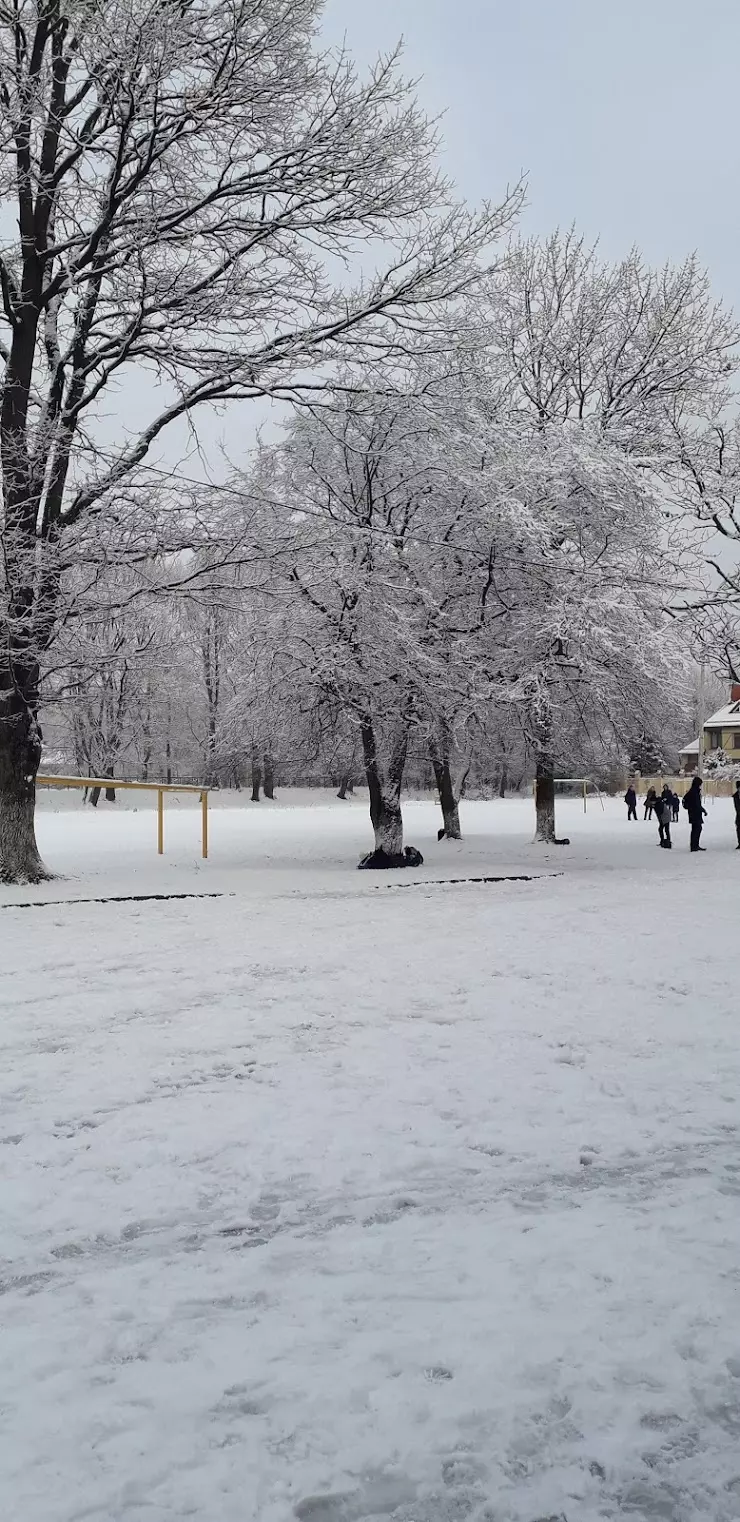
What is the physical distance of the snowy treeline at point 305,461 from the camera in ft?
40.8

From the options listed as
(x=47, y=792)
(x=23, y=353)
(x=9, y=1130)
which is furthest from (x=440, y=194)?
(x=47, y=792)

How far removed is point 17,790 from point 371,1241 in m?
12.0

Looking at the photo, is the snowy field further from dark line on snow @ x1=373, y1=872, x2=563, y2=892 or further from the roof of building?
the roof of building

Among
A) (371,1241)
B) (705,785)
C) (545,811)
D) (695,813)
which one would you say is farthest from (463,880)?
(705,785)

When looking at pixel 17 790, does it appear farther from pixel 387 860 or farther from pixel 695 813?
pixel 695 813

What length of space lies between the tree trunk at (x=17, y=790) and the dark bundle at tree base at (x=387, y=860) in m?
6.22

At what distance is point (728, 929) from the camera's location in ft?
34.0

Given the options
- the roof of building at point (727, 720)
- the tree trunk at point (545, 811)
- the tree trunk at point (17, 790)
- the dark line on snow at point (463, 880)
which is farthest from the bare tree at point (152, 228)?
the roof of building at point (727, 720)

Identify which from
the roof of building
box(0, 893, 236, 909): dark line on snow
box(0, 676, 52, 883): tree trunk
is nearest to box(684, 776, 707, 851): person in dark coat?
box(0, 893, 236, 909): dark line on snow

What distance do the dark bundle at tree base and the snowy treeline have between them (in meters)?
0.28

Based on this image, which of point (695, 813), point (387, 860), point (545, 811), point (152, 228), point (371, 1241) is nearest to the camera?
point (371, 1241)

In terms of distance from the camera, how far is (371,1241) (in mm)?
3533

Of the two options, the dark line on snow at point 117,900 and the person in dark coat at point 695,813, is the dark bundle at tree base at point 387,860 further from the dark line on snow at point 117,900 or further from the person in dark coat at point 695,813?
the person in dark coat at point 695,813

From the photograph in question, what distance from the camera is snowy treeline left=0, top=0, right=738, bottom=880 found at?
12430mm
